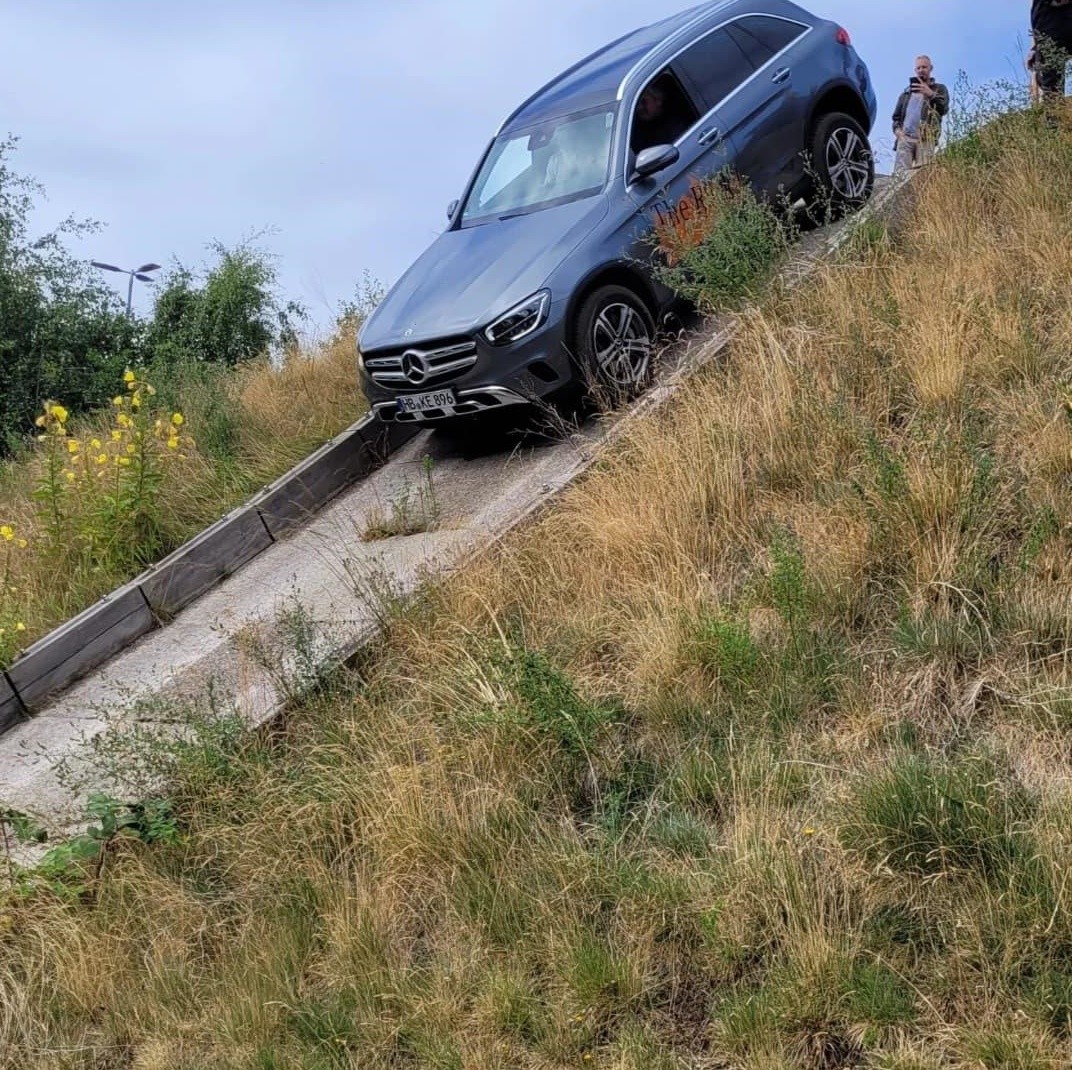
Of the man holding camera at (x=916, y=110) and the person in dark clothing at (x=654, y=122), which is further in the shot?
the man holding camera at (x=916, y=110)

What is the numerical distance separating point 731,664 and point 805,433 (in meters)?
1.70

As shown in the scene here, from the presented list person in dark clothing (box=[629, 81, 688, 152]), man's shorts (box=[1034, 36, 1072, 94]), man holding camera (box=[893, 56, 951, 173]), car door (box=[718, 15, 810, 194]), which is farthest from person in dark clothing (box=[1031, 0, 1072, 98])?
person in dark clothing (box=[629, 81, 688, 152])

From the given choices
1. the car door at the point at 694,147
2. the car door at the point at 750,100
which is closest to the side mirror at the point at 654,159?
the car door at the point at 694,147

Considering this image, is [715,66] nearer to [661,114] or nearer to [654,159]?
[661,114]

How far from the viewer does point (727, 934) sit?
3148 millimetres

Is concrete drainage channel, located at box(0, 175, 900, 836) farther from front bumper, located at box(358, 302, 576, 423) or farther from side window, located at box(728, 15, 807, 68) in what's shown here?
side window, located at box(728, 15, 807, 68)

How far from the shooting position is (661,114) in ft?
26.9

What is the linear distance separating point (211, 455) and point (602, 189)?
146 inches

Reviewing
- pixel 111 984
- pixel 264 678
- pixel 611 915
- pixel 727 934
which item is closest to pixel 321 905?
pixel 111 984

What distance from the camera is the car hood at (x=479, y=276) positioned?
716 centimetres

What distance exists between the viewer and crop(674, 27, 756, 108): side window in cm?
847

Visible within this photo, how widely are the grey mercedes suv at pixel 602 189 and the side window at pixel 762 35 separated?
0.01 meters

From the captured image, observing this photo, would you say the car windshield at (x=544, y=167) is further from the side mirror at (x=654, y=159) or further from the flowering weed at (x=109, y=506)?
the flowering weed at (x=109, y=506)

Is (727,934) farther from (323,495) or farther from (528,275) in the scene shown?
(323,495)
